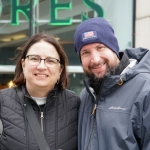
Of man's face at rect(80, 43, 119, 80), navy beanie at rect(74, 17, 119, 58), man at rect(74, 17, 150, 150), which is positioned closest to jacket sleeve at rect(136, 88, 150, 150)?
man at rect(74, 17, 150, 150)

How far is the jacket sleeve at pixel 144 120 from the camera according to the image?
8.12ft

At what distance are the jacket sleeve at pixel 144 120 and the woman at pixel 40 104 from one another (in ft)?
2.30

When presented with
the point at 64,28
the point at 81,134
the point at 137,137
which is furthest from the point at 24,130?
the point at 64,28

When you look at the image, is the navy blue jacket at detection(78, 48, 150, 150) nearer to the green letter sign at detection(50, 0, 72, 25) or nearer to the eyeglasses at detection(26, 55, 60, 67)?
the eyeglasses at detection(26, 55, 60, 67)

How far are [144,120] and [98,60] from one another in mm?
640

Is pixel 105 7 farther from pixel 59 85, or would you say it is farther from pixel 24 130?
pixel 24 130

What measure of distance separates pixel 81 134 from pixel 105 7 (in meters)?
5.96

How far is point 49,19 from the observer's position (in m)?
8.38

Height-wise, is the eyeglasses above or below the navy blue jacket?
above

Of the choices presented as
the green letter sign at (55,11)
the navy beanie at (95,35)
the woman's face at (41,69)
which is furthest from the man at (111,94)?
the green letter sign at (55,11)

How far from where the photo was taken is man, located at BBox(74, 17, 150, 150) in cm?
251

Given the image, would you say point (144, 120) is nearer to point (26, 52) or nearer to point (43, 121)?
point (43, 121)

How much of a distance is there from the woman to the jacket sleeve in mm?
700

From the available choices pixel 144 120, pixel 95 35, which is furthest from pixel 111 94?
pixel 95 35
